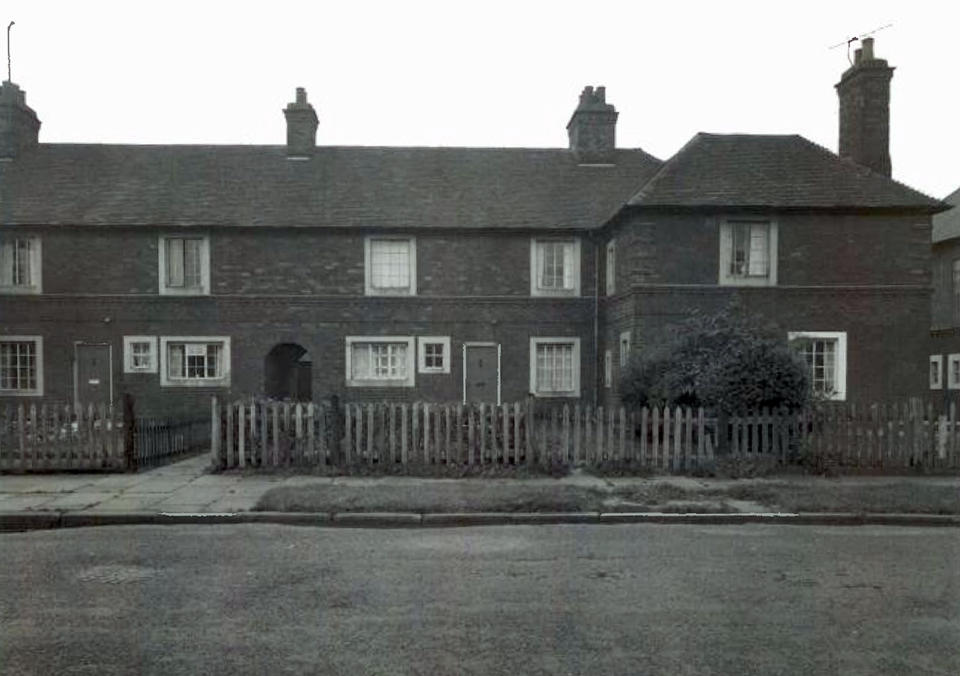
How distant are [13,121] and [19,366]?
803cm

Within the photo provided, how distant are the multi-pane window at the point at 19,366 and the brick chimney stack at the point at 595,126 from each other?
1778 centimetres

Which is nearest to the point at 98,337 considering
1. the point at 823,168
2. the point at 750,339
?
the point at 750,339

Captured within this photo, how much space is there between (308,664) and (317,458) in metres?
8.62

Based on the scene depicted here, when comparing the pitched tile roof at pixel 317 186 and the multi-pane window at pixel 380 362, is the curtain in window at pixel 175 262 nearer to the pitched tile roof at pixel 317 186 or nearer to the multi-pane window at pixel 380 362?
the pitched tile roof at pixel 317 186

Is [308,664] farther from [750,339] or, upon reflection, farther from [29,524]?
[750,339]

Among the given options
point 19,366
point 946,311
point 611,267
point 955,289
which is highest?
point 955,289

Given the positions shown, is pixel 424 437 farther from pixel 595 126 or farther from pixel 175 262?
pixel 595 126

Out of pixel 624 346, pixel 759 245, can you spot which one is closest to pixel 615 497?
pixel 624 346

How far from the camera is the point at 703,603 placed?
6.15m

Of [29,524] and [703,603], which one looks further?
[29,524]

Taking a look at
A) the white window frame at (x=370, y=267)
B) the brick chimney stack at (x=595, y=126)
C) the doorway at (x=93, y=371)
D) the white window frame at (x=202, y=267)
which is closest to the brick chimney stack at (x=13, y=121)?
the white window frame at (x=202, y=267)

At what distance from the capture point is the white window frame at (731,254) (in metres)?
20.1

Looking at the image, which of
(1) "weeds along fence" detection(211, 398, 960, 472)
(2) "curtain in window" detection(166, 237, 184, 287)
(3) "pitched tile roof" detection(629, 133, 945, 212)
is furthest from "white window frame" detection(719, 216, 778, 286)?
(2) "curtain in window" detection(166, 237, 184, 287)

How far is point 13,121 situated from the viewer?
82.2 feet
